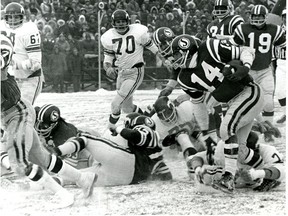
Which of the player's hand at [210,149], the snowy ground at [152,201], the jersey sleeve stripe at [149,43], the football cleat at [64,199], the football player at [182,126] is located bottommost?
the snowy ground at [152,201]

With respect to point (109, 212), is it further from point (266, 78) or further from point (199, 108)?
point (266, 78)

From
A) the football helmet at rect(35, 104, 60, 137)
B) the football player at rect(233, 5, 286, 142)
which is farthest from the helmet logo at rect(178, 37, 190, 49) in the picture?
the football player at rect(233, 5, 286, 142)

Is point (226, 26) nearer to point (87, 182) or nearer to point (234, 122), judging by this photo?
point (234, 122)

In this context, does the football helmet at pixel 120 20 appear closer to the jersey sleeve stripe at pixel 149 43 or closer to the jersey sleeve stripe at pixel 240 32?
the jersey sleeve stripe at pixel 149 43

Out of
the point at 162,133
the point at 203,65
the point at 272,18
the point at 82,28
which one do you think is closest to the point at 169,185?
the point at 162,133

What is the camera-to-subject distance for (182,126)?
23.4 feet

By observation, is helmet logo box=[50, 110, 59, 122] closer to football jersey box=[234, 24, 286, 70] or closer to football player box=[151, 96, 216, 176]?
football player box=[151, 96, 216, 176]

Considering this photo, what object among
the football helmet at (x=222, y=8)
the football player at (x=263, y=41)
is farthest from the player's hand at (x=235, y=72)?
the football helmet at (x=222, y=8)

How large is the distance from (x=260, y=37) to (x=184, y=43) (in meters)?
2.56

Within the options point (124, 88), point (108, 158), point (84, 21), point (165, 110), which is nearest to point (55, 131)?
point (108, 158)

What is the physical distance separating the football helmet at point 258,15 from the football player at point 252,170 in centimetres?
249

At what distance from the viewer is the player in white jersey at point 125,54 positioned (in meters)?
9.09

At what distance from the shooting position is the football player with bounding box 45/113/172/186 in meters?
6.32

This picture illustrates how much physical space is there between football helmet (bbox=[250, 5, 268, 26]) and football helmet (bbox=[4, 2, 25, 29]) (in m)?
3.10
